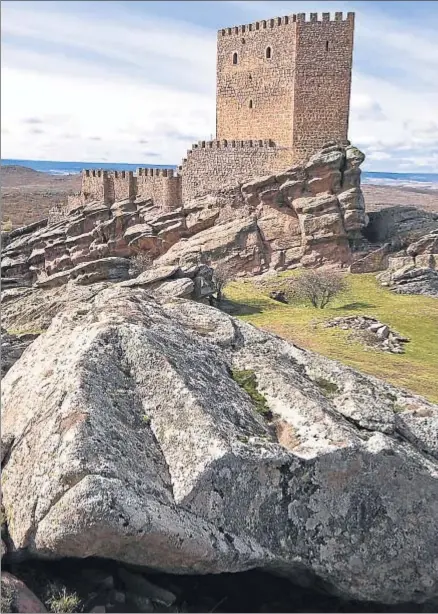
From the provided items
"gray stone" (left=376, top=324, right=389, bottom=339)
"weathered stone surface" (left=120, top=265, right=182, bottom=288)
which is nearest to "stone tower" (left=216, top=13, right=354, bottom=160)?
"weathered stone surface" (left=120, top=265, right=182, bottom=288)

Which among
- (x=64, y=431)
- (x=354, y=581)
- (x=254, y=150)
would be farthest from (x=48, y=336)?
(x=254, y=150)

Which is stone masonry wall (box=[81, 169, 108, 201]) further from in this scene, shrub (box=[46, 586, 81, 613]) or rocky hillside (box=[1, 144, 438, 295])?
shrub (box=[46, 586, 81, 613])

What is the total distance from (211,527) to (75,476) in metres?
1.36

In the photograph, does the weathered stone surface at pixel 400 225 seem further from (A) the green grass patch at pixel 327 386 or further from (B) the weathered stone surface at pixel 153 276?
(A) the green grass patch at pixel 327 386

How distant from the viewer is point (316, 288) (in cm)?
3494

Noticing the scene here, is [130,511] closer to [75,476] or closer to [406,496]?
[75,476]

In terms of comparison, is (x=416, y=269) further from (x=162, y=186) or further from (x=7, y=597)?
(x=7, y=597)

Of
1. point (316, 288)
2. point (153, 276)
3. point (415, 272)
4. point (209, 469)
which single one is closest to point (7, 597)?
point (209, 469)

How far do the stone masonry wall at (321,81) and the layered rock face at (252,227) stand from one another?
126 centimetres

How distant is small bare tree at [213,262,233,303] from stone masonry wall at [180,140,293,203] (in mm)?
6546

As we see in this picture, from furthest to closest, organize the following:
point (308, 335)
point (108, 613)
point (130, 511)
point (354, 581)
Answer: point (308, 335) → point (354, 581) → point (108, 613) → point (130, 511)

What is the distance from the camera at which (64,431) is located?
629 cm

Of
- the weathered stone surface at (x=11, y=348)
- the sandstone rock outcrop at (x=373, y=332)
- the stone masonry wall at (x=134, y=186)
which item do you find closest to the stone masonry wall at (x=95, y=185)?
the stone masonry wall at (x=134, y=186)

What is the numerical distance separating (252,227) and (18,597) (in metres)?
39.4
